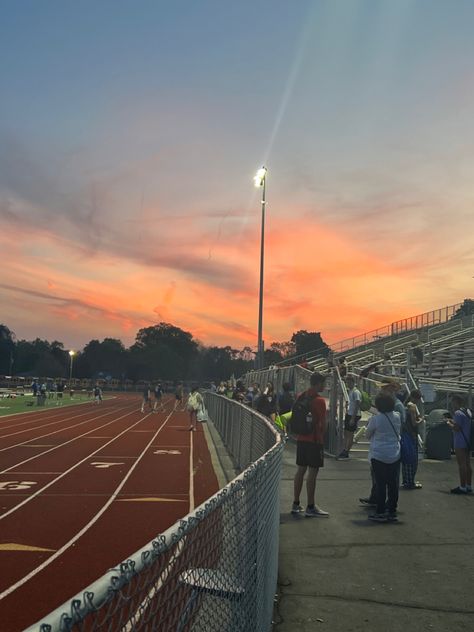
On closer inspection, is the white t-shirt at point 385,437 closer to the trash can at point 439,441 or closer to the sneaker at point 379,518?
the sneaker at point 379,518

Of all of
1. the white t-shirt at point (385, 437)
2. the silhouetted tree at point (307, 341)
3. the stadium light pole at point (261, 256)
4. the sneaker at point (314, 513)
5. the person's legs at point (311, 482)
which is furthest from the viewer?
the silhouetted tree at point (307, 341)

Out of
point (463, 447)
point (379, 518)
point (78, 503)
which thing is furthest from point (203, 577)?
point (78, 503)

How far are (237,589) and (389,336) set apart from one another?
43.9 m

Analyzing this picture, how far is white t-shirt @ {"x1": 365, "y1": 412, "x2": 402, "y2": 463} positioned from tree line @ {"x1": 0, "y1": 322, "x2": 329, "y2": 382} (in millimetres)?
114139

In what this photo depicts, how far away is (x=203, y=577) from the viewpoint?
110 inches

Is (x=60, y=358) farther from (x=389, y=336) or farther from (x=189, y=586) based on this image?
(x=189, y=586)

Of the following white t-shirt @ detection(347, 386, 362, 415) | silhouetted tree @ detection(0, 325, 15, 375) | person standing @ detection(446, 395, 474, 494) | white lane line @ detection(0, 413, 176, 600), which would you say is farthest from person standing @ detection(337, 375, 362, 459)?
silhouetted tree @ detection(0, 325, 15, 375)

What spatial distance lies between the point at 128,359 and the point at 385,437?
13583cm

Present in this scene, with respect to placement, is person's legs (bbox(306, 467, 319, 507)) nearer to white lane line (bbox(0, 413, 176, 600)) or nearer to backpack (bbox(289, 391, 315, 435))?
backpack (bbox(289, 391, 315, 435))

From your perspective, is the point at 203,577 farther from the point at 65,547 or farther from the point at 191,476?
the point at 191,476

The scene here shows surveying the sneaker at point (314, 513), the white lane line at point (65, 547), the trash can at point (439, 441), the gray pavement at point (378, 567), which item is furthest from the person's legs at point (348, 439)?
the sneaker at point (314, 513)

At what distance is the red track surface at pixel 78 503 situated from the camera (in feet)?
19.2

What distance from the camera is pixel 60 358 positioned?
14438 cm

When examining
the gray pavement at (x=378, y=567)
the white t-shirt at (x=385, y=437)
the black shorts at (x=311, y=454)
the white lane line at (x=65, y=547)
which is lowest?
the white lane line at (x=65, y=547)
